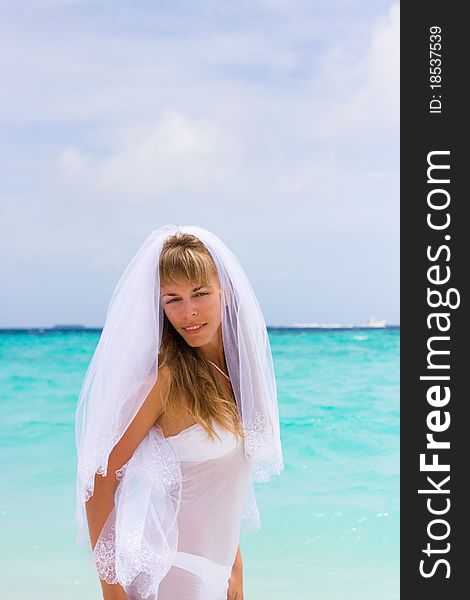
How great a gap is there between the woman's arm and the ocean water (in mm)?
3535

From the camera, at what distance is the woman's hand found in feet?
8.36

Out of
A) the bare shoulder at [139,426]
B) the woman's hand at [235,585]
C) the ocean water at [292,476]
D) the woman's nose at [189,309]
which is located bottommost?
the ocean water at [292,476]

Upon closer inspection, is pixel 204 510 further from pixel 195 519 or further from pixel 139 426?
pixel 139 426

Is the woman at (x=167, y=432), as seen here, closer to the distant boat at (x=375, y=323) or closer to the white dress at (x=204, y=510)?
the white dress at (x=204, y=510)

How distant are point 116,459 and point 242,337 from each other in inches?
17.1

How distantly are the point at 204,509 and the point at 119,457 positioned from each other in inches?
9.7

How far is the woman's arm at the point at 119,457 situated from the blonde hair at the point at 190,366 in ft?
0.10

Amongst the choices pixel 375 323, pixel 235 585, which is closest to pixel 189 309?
pixel 235 585

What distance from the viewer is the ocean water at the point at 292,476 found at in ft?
19.7

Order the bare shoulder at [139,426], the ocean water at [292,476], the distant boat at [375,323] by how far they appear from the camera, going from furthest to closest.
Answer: the distant boat at [375,323], the ocean water at [292,476], the bare shoulder at [139,426]

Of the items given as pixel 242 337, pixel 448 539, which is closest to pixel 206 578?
pixel 242 337

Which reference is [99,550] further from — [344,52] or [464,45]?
[344,52]

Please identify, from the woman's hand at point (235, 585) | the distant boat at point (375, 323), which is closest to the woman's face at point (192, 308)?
the woman's hand at point (235, 585)

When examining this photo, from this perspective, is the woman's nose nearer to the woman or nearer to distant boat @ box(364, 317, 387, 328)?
the woman
